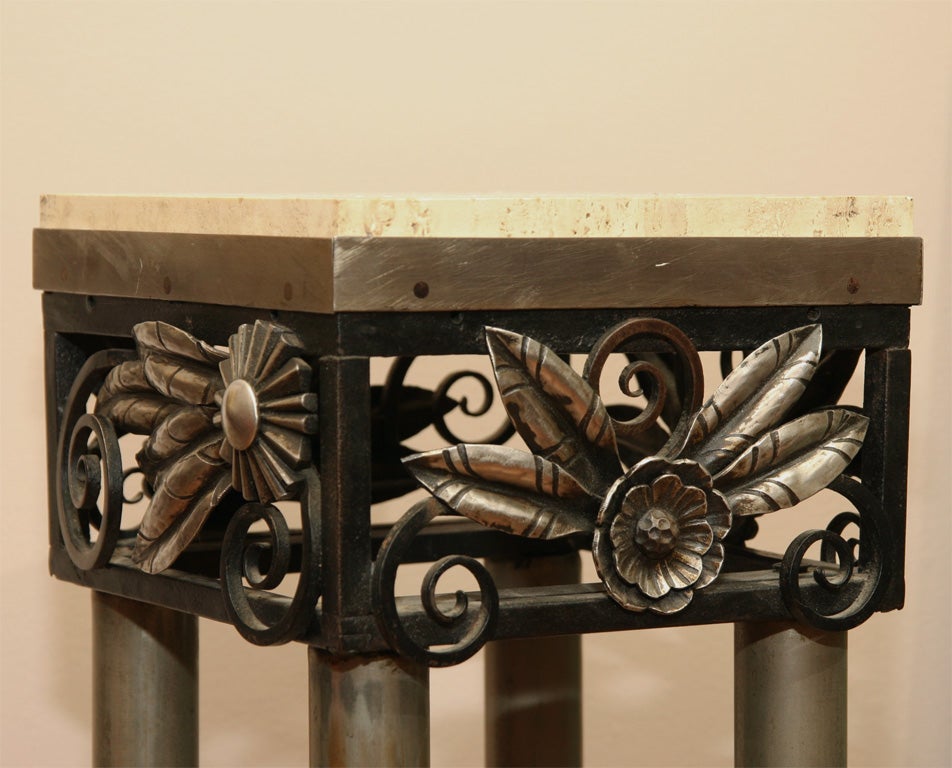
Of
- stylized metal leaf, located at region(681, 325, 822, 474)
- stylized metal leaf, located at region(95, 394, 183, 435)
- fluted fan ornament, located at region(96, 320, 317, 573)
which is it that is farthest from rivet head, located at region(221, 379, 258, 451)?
stylized metal leaf, located at region(681, 325, 822, 474)

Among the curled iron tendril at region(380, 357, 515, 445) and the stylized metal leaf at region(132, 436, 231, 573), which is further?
the curled iron tendril at region(380, 357, 515, 445)

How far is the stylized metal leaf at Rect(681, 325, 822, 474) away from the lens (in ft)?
4.00

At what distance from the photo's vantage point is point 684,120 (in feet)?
6.77

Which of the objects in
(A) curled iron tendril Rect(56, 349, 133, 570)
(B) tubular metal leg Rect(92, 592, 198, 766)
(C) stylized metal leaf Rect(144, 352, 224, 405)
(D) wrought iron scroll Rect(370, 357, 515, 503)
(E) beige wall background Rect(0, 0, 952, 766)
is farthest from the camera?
(E) beige wall background Rect(0, 0, 952, 766)

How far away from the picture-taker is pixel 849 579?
1280mm

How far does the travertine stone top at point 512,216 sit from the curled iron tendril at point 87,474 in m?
0.11

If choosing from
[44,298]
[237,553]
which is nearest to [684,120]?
[44,298]

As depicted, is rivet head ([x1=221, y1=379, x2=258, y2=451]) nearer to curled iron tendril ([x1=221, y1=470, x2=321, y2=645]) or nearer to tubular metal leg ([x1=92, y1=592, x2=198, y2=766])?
curled iron tendril ([x1=221, y1=470, x2=321, y2=645])

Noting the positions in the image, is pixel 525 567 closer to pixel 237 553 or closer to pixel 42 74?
pixel 237 553

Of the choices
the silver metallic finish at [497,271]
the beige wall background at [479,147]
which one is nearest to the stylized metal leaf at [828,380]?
the silver metallic finish at [497,271]

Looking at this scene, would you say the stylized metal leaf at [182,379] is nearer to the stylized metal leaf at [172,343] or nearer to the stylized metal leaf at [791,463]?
the stylized metal leaf at [172,343]

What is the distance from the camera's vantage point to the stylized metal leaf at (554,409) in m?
1.16

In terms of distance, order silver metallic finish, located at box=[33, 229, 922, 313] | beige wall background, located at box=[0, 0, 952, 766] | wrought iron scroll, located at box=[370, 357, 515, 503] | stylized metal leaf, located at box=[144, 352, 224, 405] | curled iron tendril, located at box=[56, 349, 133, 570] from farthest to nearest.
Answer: beige wall background, located at box=[0, 0, 952, 766]
wrought iron scroll, located at box=[370, 357, 515, 503]
curled iron tendril, located at box=[56, 349, 133, 570]
stylized metal leaf, located at box=[144, 352, 224, 405]
silver metallic finish, located at box=[33, 229, 922, 313]

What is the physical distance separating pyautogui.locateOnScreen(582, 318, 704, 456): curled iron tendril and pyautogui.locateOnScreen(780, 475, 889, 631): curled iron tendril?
0.36ft
